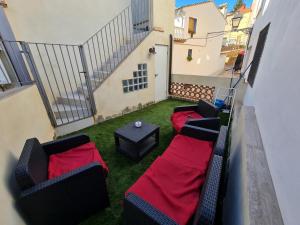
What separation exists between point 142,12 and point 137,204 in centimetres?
526

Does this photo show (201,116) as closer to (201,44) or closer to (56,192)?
(56,192)

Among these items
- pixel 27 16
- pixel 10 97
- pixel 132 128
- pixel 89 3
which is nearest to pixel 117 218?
pixel 132 128

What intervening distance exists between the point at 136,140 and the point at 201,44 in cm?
833

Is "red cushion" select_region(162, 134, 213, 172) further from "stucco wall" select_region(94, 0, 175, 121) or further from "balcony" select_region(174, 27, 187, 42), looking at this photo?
"balcony" select_region(174, 27, 187, 42)

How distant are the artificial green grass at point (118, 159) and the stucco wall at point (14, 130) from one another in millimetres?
726

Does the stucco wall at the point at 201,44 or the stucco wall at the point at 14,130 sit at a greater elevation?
the stucco wall at the point at 201,44

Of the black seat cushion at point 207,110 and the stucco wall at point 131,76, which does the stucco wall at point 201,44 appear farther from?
the black seat cushion at point 207,110

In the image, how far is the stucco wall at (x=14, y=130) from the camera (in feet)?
3.65

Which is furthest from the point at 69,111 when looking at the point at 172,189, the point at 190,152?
the point at 172,189

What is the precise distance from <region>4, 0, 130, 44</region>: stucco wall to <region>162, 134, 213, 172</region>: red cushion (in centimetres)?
370

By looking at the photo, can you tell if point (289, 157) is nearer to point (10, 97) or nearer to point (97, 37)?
point (10, 97)

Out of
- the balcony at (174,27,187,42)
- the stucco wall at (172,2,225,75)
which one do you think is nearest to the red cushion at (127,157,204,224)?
the stucco wall at (172,2,225,75)

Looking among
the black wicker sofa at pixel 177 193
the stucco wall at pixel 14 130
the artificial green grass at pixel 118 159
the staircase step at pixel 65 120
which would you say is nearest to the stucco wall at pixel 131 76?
the artificial green grass at pixel 118 159

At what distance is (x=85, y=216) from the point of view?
1.45m
